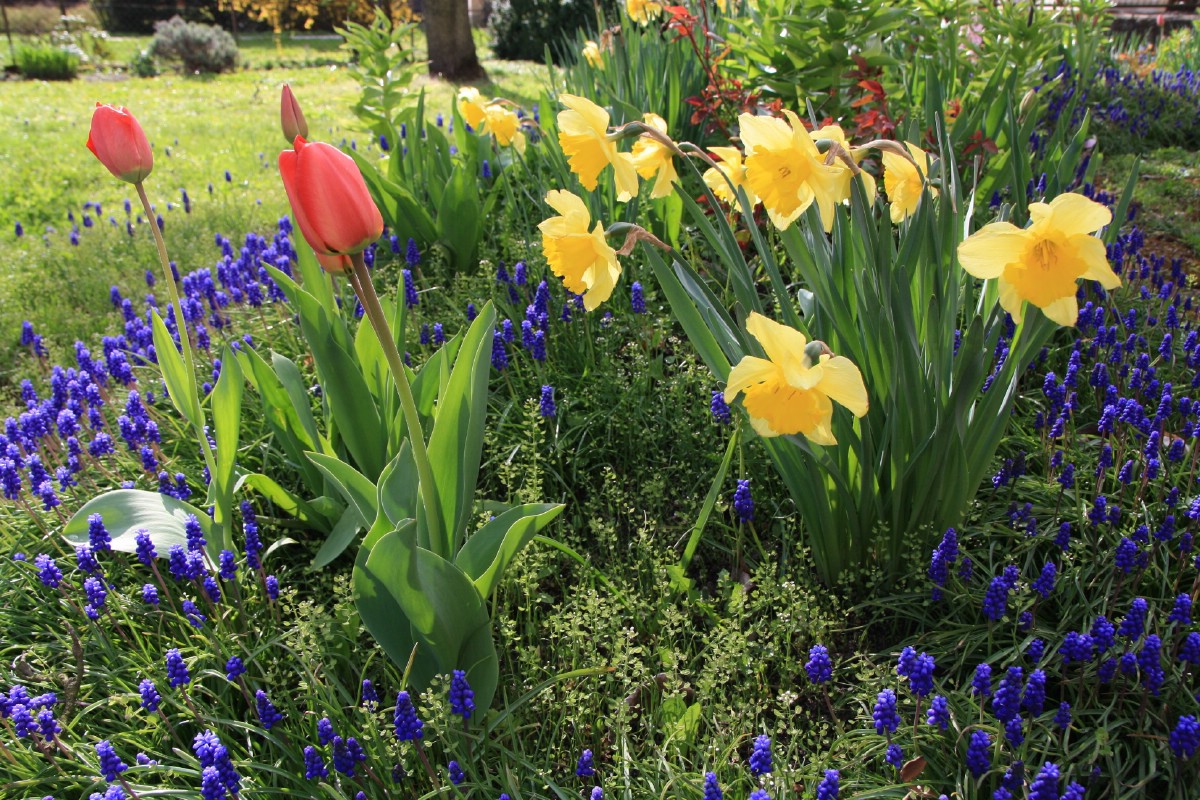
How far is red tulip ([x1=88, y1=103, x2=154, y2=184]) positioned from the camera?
1707mm

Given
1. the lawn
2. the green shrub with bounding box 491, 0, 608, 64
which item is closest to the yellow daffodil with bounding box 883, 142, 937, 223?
the lawn

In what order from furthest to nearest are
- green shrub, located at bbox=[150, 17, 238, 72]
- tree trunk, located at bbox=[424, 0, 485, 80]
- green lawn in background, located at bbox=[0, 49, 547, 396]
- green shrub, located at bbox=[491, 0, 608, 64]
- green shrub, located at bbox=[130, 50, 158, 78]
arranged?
green shrub, located at bbox=[150, 17, 238, 72], green shrub, located at bbox=[130, 50, 158, 78], green shrub, located at bbox=[491, 0, 608, 64], tree trunk, located at bbox=[424, 0, 485, 80], green lawn in background, located at bbox=[0, 49, 547, 396]

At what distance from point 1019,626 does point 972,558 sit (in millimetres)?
240

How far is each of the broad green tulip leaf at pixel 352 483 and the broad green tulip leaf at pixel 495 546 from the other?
0.21 metres

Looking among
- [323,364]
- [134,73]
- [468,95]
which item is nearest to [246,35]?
[134,73]

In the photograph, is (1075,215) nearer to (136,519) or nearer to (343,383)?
(343,383)

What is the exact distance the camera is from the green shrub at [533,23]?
12.8 meters

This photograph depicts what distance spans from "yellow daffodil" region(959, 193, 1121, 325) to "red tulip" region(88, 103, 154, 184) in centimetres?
161

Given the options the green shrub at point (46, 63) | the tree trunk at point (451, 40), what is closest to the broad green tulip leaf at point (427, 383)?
the tree trunk at point (451, 40)

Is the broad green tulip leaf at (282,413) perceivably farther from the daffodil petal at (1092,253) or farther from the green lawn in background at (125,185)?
the green lawn in background at (125,185)

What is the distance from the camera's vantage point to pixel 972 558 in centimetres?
193

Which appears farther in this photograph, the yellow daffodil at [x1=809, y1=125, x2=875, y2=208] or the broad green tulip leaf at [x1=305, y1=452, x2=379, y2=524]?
the broad green tulip leaf at [x1=305, y1=452, x2=379, y2=524]

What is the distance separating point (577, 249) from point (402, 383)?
47 cm

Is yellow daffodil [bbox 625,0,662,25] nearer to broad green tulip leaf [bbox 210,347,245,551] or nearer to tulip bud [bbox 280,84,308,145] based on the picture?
tulip bud [bbox 280,84,308,145]
